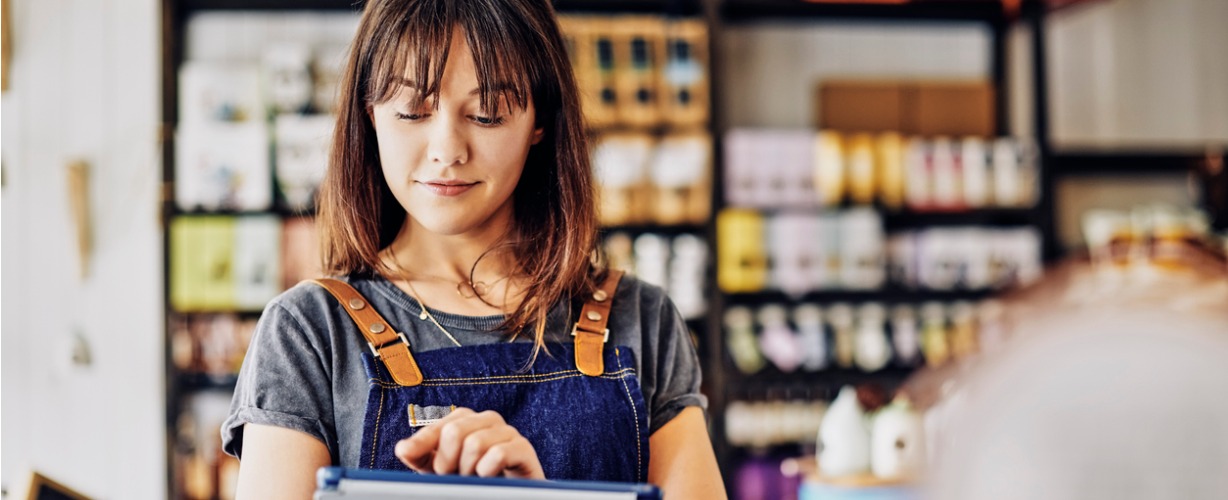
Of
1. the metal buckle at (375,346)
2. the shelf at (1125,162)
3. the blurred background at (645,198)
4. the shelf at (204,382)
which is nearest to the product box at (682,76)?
the blurred background at (645,198)

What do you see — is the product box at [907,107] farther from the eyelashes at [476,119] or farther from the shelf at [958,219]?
the eyelashes at [476,119]

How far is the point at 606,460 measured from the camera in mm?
1134

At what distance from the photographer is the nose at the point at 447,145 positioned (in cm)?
109

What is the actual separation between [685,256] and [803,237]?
0.45 m

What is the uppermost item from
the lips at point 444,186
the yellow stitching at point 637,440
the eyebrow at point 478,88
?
the eyebrow at point 478,88

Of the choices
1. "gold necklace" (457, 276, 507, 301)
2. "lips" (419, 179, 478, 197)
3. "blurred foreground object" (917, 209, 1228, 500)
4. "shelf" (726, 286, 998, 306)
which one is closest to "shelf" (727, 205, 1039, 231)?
"shelf" (726, 286, 998, 306)

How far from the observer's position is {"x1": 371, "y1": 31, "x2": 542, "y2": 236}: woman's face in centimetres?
110

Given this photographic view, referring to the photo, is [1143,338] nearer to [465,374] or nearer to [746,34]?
[465,374]

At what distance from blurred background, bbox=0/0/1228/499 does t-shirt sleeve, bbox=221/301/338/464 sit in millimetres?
2675

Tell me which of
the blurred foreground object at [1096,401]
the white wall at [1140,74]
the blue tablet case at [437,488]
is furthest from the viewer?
the white wall at [1140,74]

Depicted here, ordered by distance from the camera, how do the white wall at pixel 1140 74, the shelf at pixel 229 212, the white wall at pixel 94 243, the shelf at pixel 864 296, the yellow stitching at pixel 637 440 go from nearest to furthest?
the yellow stitching at pixel 637 440, the white wall at pixel 94 243, the shelf at pixel 229 212, the shelf at pixel 864 296, the white wall at pixel 1140 74

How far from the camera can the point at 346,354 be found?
1116 mm

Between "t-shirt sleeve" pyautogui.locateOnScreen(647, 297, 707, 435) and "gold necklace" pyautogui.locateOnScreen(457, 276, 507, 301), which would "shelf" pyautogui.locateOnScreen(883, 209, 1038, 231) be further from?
"gold necklace" pyautogui.locateOnScreen(457, 276, 507, 301)

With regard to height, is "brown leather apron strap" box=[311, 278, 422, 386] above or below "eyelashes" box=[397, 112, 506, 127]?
below
